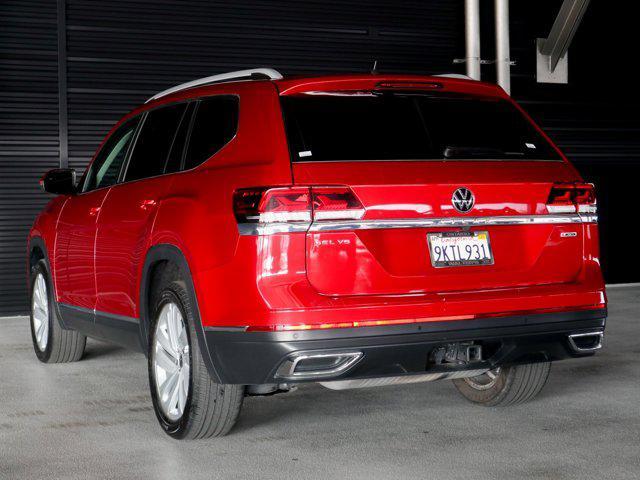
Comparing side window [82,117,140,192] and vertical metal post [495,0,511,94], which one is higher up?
vertical metal post [495,0,511,94]

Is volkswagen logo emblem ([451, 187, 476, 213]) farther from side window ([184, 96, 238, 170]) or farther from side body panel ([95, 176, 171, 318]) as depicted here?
side body panel ([95, 176, 171, 318])

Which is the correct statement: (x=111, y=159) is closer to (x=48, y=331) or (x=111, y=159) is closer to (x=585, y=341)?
(x=48, y=331)

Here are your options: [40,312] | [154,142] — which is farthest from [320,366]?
[40,312]

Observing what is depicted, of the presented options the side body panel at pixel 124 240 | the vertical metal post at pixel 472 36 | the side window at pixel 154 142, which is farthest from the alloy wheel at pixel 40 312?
the vertical metal post at pixel 472 36

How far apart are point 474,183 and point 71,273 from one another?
3.03 m

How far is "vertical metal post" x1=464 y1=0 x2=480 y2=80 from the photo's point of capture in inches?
457

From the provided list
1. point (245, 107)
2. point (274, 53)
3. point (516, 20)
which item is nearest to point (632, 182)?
point (516, 20)

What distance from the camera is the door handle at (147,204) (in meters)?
4.83

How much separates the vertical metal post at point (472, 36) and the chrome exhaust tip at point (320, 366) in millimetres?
8197

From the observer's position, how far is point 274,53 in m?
11.5

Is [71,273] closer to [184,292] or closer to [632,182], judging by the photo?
[184,292]

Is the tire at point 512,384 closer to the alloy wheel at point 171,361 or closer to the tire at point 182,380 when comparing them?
the tire at point 182,380

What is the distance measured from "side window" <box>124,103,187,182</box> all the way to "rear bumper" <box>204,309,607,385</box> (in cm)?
129

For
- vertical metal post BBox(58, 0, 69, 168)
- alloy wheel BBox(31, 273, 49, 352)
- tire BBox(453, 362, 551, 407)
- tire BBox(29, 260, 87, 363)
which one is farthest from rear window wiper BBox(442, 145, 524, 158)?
vertical metal post BBox(58, 0, 69, 168)
